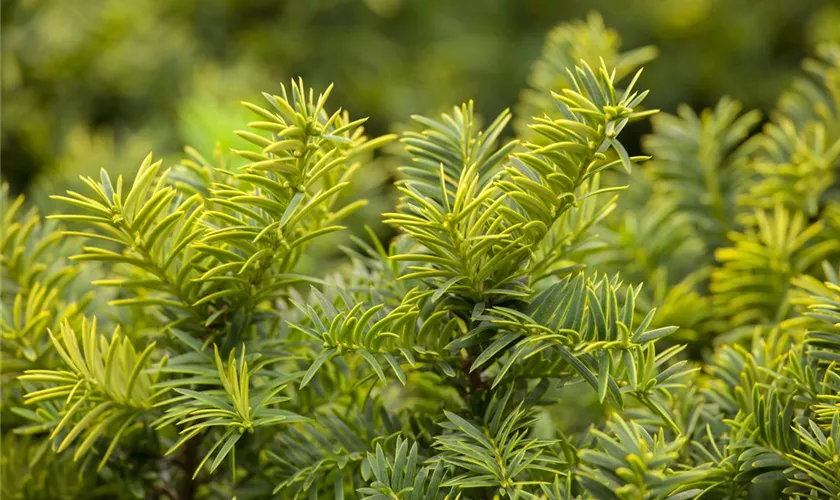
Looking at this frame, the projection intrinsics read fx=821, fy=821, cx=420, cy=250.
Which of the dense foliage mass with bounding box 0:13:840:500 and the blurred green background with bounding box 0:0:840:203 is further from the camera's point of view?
the blurred green background with bounding box 0:0:840:203

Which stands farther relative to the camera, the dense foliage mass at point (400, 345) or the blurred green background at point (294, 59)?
the blurred green background at point (294, 59)

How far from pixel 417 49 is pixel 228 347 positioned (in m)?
1.04

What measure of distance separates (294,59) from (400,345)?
94 cm

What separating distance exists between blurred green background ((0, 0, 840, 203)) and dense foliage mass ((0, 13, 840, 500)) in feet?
1.17

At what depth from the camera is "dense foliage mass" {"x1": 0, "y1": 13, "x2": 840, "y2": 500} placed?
0.39 meters

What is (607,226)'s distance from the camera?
0.70 m

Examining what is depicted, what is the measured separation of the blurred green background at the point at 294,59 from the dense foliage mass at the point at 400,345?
0.36 metres

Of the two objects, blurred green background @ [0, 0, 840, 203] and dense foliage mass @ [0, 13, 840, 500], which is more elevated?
blurred green background @ [0, 0, 840, 203]

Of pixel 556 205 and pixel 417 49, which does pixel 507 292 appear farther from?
pixel 417 49

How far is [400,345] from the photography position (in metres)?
0.42

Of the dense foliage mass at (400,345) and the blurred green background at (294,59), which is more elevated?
the blurred green background at (294,59)

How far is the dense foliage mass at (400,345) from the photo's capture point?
0.39m

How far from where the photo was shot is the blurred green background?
98cm

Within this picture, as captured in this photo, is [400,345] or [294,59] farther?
[294,59]
